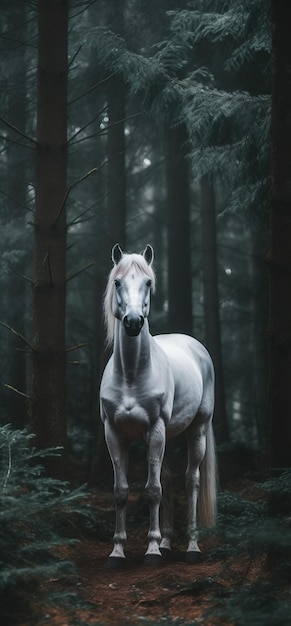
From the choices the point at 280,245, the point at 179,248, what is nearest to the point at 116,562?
the point at 280,245

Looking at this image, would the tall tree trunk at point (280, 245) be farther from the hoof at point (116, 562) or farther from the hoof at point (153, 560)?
the hoof at point (116, 562)

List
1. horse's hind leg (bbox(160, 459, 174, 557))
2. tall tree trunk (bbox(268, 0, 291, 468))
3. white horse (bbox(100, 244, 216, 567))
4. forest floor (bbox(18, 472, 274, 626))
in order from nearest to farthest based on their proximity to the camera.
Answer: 1. forest floor (bbox(18, 472, 274, 626))
2. tall tree trunk (bbox(268, 0, 291, 468))
3. white horse (bbox(100, 244, 216, 567))
4. horse's hind leg (bbox(160, 459, 174, 557))

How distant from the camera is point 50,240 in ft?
28.3

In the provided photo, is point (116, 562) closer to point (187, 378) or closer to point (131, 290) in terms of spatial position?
point (187, 378)

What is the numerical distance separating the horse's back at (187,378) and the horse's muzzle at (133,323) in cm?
139

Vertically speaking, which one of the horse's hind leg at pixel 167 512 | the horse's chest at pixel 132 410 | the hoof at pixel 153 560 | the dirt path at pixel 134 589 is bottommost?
the dirt path at pixel 134 589

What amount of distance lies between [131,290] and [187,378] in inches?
66.9

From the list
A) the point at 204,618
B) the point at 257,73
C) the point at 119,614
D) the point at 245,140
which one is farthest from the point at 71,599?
the point at 257,73

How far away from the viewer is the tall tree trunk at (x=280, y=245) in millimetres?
6406

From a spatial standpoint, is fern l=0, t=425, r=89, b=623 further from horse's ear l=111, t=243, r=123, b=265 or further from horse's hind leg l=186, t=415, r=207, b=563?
horse's hind leg l=186, t=415, r=207, b=563

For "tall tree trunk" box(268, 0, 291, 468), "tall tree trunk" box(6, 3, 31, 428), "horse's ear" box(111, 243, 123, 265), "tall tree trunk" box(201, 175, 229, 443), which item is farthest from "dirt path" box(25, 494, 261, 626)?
"tall tree trunk" box(201, 175, 229, 443)

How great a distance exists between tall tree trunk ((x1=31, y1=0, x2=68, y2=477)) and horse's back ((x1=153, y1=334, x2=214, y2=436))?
125cm

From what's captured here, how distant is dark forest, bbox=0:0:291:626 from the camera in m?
5.41

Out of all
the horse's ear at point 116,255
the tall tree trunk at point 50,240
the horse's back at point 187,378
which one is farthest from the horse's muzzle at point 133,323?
the tall tree trunk at point 50,240
